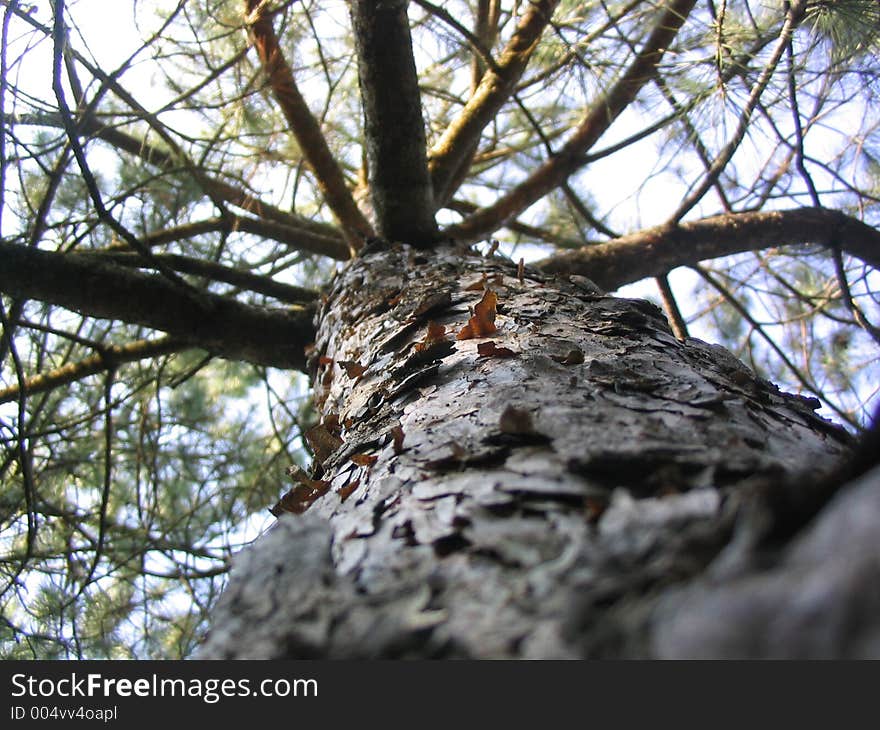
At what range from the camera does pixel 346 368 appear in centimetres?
131

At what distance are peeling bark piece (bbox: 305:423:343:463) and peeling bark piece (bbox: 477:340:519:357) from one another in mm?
270

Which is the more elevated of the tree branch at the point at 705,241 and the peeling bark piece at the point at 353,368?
the tree branch at the point at 705,241

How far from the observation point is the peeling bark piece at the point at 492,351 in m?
0.98

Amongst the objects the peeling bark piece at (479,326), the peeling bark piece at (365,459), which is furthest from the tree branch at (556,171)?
the peeling bark piece at (365,459)

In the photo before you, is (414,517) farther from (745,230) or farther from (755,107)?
(745,230)

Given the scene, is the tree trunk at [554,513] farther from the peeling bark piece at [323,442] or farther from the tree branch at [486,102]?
the tree branch at [486,102]

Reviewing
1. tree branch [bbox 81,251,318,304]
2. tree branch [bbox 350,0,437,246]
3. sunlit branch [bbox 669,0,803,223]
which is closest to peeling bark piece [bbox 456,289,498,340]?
tree branch [bbox 350,0,437,246]

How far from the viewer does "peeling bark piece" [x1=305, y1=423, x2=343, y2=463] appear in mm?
1120

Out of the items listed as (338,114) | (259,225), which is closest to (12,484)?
(259,225)

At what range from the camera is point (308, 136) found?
2.61m

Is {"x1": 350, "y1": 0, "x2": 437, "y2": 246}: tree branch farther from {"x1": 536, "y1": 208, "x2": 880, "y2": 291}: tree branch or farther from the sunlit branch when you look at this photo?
the sunlit branch

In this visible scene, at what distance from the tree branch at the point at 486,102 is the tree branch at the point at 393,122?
60cm

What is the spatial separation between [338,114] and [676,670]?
3573mm

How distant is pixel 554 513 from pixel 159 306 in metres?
1.75
